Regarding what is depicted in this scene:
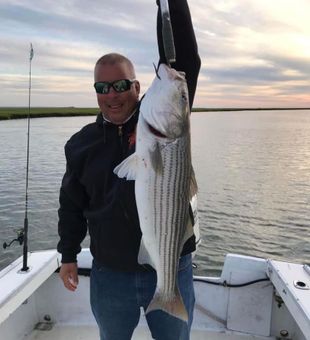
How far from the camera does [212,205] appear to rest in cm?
1538

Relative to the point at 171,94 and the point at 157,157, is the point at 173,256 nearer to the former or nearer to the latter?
the point at 157,157

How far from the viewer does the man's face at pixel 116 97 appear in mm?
2693

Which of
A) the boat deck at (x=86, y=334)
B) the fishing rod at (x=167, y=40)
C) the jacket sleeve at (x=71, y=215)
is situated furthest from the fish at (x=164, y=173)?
the boat deck at (x=86, y=334)

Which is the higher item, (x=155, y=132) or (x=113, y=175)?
(x=155, y=132)

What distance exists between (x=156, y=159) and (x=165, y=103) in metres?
0.30

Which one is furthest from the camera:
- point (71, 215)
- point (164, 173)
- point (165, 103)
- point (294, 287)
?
point (294, 287)

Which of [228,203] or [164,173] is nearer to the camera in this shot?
[164,173]

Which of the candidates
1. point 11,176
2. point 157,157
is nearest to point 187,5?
point 157,157

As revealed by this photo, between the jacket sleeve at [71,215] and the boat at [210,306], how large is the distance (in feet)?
3.68

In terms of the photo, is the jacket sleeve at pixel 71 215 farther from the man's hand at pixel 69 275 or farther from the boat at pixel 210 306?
the boat at pixel 210 306

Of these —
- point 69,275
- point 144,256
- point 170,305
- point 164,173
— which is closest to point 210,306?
point 69,275

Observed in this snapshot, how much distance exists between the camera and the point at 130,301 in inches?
115

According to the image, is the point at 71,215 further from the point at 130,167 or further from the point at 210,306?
the point at 210,306

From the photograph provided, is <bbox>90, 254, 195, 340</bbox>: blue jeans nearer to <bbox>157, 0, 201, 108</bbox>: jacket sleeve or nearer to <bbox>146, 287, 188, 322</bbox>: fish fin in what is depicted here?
<bbox>146, 287, 188, 322</bbox>: fish fin
